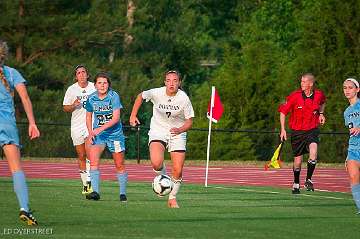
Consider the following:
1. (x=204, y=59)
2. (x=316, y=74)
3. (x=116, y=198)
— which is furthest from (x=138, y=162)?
(x=204, y=59)

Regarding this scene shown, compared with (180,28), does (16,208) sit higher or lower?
lower

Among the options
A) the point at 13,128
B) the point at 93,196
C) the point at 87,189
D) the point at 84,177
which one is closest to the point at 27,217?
the point at 13,128

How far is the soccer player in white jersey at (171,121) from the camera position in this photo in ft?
65.6

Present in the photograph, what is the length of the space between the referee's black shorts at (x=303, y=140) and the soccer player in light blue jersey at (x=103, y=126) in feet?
18.3

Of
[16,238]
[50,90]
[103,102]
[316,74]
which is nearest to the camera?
[16,238]

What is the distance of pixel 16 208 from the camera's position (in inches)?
727

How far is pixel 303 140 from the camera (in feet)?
85.5

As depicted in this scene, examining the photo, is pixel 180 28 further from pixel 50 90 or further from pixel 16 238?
pixel 16 238

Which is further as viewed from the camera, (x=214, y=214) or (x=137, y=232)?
(x=214, y=214)

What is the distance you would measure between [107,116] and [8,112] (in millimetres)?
5445

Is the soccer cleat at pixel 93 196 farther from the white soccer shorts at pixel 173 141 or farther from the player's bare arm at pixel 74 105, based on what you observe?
the player's bare arm at pixel 74 105

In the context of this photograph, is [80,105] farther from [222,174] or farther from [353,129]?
[222,174]

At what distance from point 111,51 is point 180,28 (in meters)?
4.86

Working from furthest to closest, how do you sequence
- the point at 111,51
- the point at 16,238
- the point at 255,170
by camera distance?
the point at 111,51
the point at 255,170
the point at 16,238
